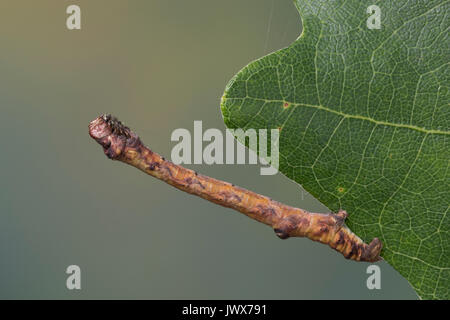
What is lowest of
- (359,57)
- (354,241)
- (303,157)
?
(354,241)

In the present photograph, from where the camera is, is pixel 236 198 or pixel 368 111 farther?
pixel 236 198

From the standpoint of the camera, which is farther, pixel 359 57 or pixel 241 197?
pixel 241 197

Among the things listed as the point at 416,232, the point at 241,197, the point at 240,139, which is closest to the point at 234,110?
the point at 240,139

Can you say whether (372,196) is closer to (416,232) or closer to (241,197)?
(416,232)
